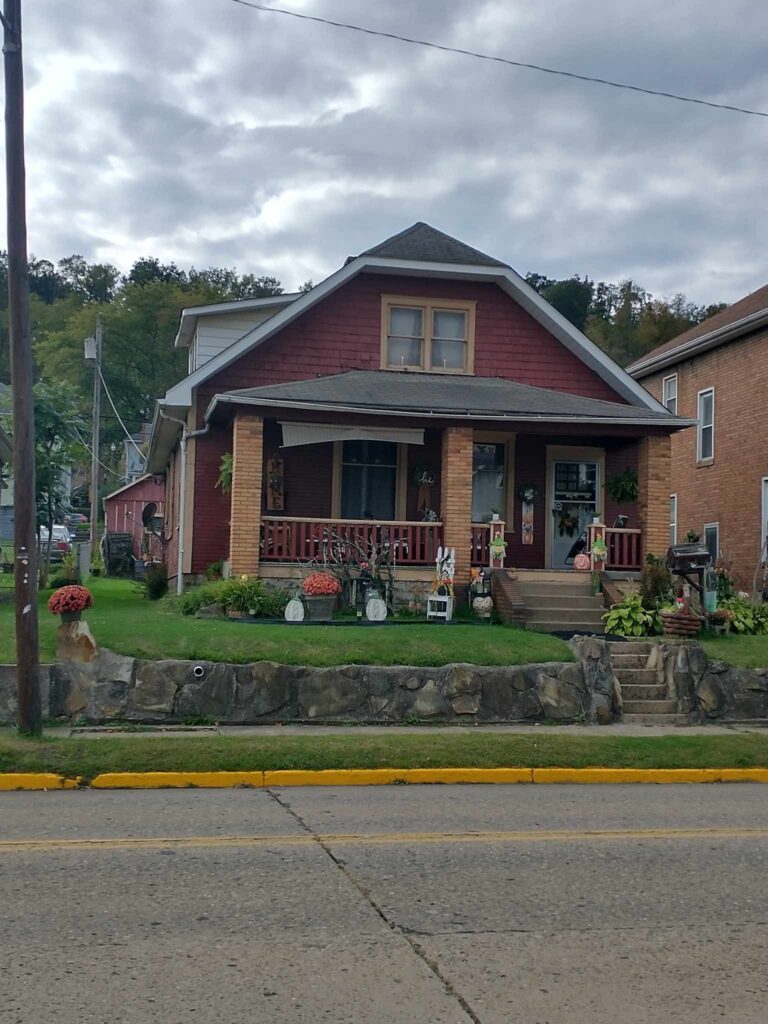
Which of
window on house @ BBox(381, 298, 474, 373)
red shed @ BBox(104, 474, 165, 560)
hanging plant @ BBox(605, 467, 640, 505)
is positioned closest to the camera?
hanging plant @ BBox(605, 467, 640, 505)

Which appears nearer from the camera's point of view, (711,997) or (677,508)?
(711,997)

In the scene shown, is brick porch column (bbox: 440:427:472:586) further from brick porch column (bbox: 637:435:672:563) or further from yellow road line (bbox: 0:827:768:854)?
yellow road line (bbox: 0:827:768:854)

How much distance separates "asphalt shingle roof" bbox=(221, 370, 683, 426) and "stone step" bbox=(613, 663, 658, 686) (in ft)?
16.2

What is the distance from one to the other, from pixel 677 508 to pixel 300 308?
1362 centimetres

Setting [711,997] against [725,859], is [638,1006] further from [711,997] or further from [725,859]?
[725,859]

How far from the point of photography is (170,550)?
2366 centimetres

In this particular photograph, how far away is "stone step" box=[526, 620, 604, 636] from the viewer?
1680 centimetres

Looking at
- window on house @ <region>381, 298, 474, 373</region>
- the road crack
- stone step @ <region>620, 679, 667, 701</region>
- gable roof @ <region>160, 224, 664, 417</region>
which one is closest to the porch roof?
window on house @ <region>381, 298, 474, 373</region>

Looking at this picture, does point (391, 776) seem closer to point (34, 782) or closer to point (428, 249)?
point (34, 782)

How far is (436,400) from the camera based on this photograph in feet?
60.7

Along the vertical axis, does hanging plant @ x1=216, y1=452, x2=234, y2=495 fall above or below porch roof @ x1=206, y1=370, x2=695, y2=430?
below

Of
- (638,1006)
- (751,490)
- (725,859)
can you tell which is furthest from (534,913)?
(751,490)

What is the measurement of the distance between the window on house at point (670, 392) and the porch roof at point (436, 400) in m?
8.99

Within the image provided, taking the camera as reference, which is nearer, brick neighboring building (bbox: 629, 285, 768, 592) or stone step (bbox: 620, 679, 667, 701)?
stone step (bbox: 620, 679, 667, 701)
